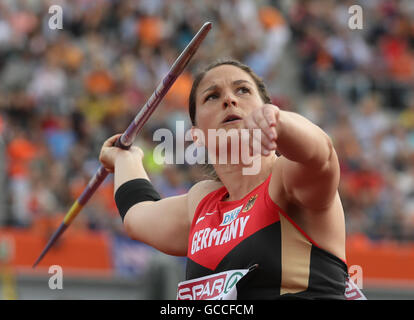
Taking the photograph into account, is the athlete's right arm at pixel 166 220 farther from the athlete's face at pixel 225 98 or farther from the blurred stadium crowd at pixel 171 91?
the blurred stadium crowd at pixel 171 91

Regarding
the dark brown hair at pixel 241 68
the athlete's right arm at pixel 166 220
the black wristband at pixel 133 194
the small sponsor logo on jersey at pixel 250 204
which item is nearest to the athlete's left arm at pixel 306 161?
the small sponsor logo on jersey at pixel 250 204

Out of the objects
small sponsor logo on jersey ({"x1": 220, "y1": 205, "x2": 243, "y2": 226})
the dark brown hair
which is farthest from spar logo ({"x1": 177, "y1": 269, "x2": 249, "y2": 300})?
the dark brown hair

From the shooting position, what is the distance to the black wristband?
3.87 meters

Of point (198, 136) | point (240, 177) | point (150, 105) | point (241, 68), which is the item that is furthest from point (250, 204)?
point (150, 105)

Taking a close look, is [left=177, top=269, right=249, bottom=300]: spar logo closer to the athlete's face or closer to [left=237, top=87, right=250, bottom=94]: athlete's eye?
the athlete's face

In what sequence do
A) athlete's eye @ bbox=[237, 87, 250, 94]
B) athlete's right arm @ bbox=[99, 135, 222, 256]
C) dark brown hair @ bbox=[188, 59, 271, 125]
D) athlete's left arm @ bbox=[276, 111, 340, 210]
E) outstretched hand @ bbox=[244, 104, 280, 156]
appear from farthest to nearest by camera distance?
athlete's right arm @ bbox=[99, 135, 222, 256] → dark brown hair @ bbox=[188, 59, 271, 125] → athlete's eye @ bbox=[237, 87, 250, 94] → athlete's left arm @ bbox=[276, 111, 340, 210] → outstretched hand @ bbox=[244, 104, 280, 156]

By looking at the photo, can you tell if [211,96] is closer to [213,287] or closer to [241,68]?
[241,68]

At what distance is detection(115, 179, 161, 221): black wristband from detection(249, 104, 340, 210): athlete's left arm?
45.2 inches

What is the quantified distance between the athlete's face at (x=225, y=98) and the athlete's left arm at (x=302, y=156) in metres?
0.44

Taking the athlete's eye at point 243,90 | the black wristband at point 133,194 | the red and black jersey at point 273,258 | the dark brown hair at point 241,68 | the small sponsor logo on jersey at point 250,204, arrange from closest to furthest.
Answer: the red and black jersey at point 273,258
the small sponsor logo on jersey at point 250,204
the athlete's eye at point 243,90
the dark brown hair at point 241,68
the black wristband at point 133,194

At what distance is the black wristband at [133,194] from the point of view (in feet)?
12.7

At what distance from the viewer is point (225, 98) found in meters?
3.30
